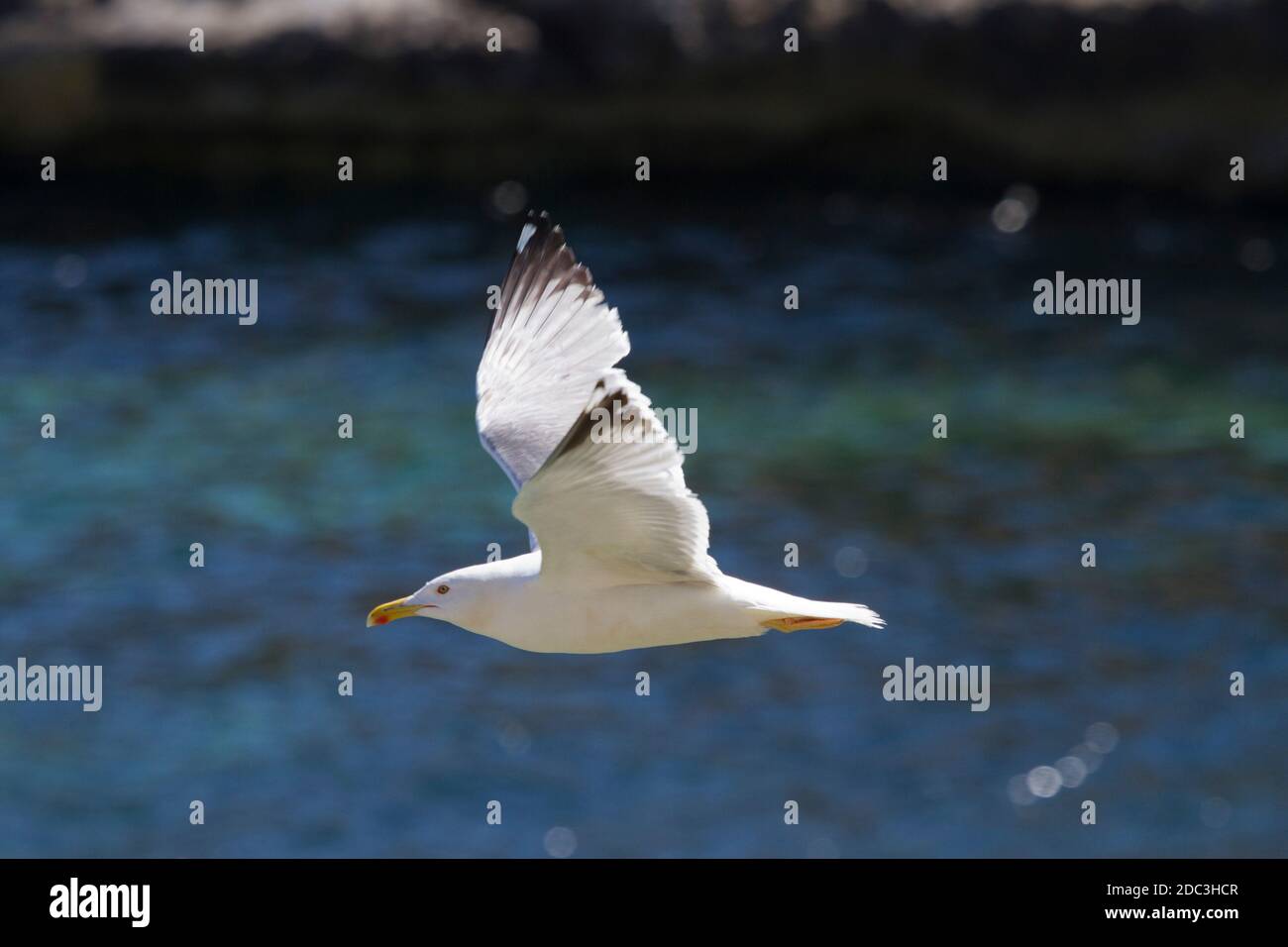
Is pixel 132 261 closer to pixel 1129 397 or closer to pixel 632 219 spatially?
pixel 632 219

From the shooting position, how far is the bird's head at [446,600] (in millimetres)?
7883

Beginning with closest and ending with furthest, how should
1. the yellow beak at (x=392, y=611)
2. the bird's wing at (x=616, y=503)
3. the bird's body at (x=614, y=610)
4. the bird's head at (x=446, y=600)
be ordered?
the bird's wing at (x=616, y=503) < the bird's body at (x=614, y=610) < the bird's head at (x=446, y=600) < the yellow beak at (x=392, y=611)

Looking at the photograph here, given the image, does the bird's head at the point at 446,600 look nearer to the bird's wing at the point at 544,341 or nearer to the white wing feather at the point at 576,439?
the white wing feather at the point at 576,439

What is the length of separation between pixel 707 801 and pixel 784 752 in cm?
62

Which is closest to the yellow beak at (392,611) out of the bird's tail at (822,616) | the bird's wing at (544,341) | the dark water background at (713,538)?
the bird's wing at (544,341)

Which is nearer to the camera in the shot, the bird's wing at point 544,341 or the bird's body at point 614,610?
the bird's body at point 614,610

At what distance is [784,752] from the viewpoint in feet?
50.2

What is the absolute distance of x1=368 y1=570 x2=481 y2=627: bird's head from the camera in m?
7.88

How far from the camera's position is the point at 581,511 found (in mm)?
7312

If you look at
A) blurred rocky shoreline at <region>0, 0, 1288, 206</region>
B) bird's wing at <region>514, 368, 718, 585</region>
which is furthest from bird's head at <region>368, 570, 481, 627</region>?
blurred rocky shoreline at <region>0, 0, 1288, 206</region>

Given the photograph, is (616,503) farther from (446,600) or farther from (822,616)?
(446,600)

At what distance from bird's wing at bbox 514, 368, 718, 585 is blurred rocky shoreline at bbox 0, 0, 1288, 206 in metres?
13.0

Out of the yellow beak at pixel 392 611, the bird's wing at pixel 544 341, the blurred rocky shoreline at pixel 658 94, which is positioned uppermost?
the blurred rocky shoreline at pixel 658 94
